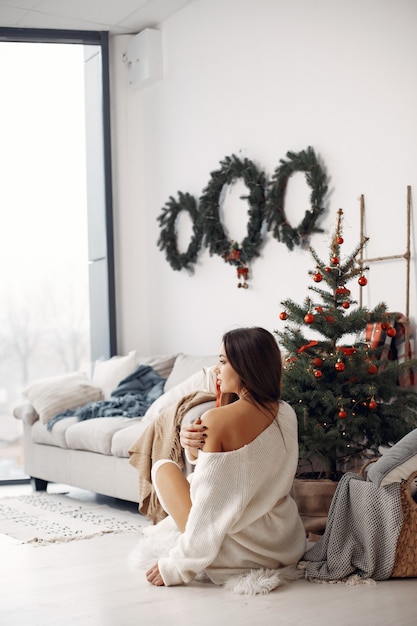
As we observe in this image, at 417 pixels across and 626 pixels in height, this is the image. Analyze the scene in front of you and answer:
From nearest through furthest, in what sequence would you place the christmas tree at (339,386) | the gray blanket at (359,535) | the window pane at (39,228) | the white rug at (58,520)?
1. the gray blanket at (359,535)
2. the christmas tree at (339,386)
3. the white rug at (58,520)
4. the window pane at (39,228)

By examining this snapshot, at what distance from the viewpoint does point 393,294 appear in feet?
15.2

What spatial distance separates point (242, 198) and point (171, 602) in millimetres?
3135

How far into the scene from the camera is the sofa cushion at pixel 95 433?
5016 mm

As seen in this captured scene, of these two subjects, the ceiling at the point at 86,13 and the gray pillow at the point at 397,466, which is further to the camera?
the ceiling at the point at 86,13

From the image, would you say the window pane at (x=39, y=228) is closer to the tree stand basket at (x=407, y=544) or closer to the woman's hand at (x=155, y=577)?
the woman's hand at (x=155, y=577)

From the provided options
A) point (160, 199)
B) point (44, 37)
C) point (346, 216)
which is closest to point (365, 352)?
point (346, 216)

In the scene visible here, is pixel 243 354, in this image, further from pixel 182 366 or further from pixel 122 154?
pixel 122 154

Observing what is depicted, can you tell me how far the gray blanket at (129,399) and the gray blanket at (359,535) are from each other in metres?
2.14

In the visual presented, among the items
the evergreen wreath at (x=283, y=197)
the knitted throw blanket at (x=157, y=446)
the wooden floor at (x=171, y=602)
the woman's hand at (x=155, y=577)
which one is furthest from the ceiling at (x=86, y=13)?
the woman's hand at (x=155, y=577)

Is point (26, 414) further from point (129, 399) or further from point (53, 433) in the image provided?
point (129, 399)

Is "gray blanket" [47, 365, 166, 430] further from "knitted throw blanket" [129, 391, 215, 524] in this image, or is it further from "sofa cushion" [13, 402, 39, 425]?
"knitted throw blanket" [129, 391, 215, 524]

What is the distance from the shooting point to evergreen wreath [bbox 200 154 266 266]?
18.2ft

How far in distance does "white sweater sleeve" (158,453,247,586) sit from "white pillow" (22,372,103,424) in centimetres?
264

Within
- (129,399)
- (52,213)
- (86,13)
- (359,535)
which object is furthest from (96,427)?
(86,13)
